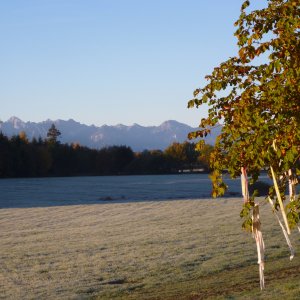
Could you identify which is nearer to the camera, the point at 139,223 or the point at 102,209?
the point at 139,223

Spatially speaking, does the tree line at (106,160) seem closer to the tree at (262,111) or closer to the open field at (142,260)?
the open field at (142,260)

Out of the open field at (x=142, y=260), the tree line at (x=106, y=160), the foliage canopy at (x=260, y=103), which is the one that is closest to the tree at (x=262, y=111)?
the foliage canopy at (x=260, y=103)

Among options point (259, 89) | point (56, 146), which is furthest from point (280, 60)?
point (56, 146)

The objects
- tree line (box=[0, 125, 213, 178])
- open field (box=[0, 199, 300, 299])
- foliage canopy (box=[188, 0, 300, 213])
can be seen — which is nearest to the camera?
foliage canopy (box=[188, 0, 300, 213])

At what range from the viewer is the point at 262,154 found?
9.30 m

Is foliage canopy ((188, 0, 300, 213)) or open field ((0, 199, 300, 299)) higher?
foliage canopy ((188, 0, 300, 213))

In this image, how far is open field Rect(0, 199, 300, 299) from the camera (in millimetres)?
16047

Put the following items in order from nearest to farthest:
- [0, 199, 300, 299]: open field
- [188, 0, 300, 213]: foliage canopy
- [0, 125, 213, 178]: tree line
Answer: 1. [188, 0, 300, 213]: foliage canopy
2. [0, 199, 300, 299]: open field
3. [0, 125, 213, 178]: tree line

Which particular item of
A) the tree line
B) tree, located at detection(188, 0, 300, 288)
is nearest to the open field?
tree, located at detection(188, 0, 300, 288)

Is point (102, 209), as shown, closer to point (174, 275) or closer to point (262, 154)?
point (174, 275)

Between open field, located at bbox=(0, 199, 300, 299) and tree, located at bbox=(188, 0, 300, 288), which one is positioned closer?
tree, located at bbox=(188, 0, 300, 288)

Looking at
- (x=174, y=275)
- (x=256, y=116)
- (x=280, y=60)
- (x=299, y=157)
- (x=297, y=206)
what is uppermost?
(x=280, y=60)

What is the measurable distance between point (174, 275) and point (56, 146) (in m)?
119

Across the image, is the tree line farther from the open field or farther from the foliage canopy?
the foliage canopy
